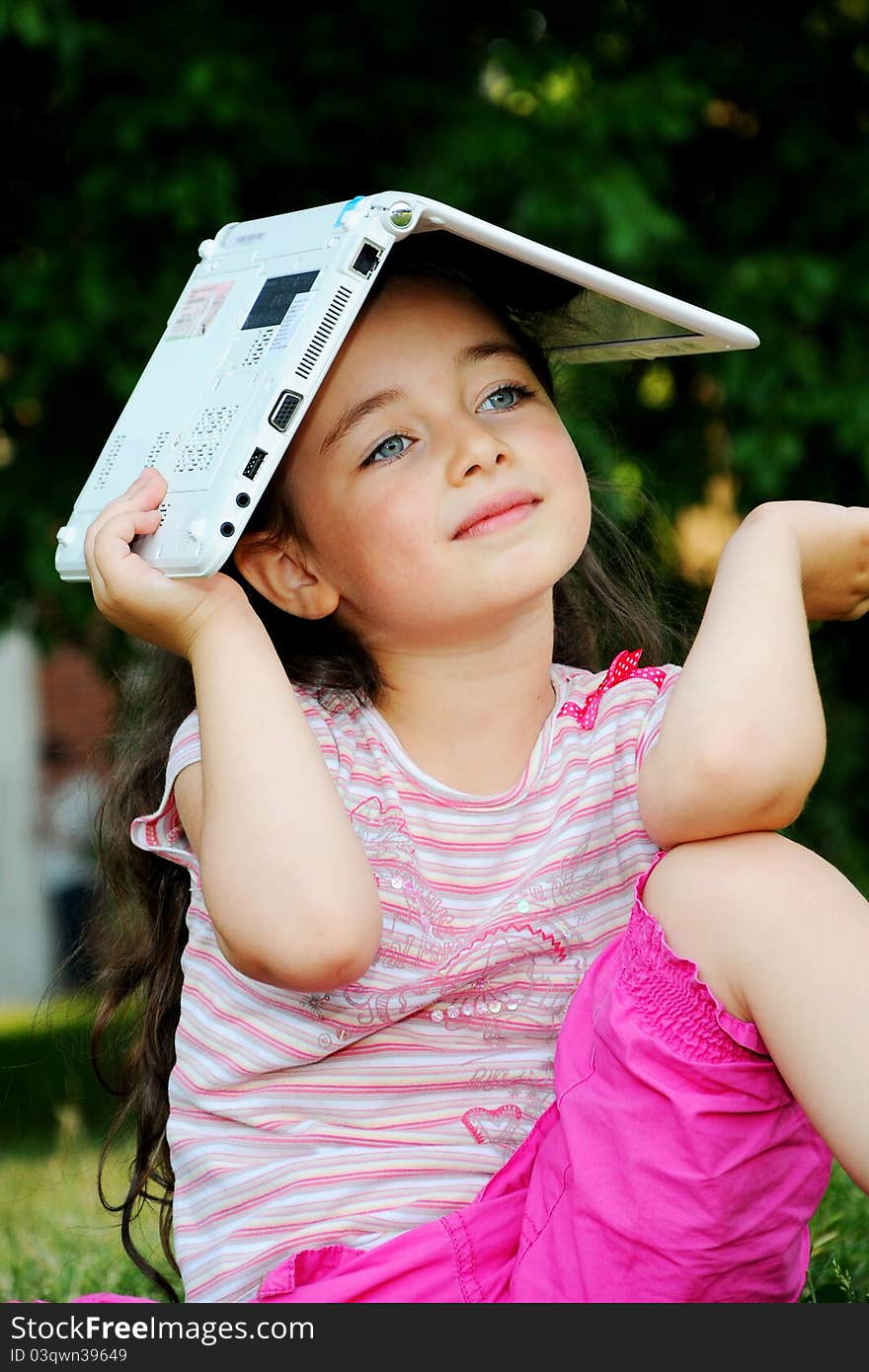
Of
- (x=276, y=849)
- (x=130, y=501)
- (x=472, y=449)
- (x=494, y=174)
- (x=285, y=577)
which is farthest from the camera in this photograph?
(x=494, y=174)

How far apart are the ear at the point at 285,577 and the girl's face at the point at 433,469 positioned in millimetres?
85

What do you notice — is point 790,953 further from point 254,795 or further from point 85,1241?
point 85,1241

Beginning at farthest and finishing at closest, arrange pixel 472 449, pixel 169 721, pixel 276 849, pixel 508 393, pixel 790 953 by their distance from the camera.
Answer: pixel 169 721, pixel 508 393, pixel 472 449, pixel 276 849, pixel 790 953

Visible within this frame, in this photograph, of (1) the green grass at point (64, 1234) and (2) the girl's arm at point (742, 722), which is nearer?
(2) the girl's arm at point (742, 722)

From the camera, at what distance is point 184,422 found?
183 centimetres

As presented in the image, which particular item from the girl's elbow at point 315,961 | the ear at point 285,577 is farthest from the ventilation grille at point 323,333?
the girl's elbow at point 315,961

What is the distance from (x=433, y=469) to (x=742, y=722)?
51cm

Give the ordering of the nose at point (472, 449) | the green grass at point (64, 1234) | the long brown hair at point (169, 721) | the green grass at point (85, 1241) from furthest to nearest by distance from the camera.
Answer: the green grass at point (64, 1234) < the green grass at point (85, 1241) < the long brown hair at point (169, 721) < the nose at point (472, 449)

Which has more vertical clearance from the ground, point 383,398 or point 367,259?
point 367,259

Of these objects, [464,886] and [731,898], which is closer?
[731,898]

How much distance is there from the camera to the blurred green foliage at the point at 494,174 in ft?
13.7

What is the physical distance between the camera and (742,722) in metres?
1.61

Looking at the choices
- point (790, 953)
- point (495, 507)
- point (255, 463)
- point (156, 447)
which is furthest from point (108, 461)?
point (790, 953)

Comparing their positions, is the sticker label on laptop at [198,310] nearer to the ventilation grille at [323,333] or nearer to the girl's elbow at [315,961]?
the ventilation grille at [323,333]
